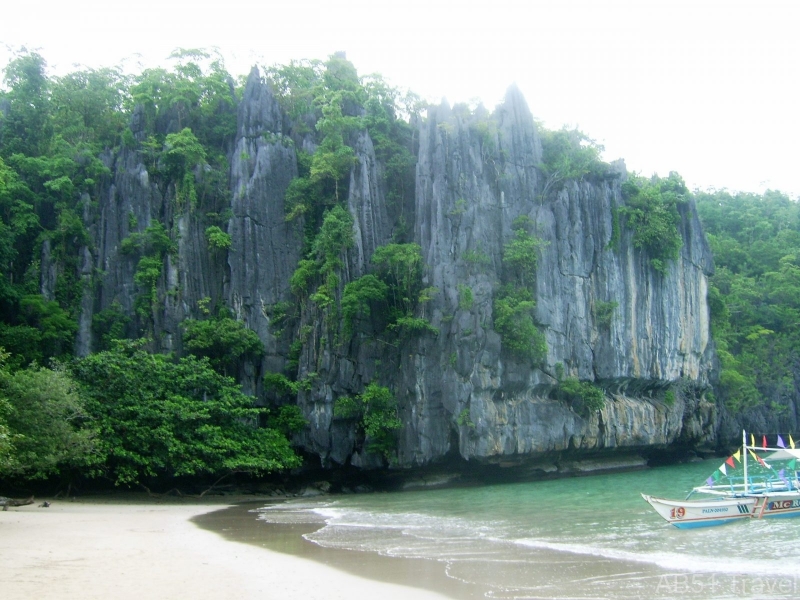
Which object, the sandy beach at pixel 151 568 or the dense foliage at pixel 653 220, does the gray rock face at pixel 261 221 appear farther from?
the sandy beach at pixel 151 568

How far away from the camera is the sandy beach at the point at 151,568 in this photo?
9352 millimetres

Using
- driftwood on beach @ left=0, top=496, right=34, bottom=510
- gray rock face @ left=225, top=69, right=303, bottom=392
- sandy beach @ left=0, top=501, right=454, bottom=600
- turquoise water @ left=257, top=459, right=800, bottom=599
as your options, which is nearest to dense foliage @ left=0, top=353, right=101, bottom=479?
driftwood on beach @ left=0, top=496, right=34, bottom=510

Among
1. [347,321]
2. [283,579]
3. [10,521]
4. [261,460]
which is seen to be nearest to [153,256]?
[347,321]

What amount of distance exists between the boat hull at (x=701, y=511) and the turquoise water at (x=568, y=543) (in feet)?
0.98

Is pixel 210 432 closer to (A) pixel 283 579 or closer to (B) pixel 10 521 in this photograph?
(B) pixel 10 521

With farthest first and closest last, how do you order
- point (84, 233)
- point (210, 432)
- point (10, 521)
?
point (84, 233) < point (210, 432) < point (10, 521)

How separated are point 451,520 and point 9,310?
68.8ft

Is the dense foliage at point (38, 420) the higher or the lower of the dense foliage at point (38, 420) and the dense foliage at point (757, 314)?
the lower

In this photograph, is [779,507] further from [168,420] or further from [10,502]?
[10,502]

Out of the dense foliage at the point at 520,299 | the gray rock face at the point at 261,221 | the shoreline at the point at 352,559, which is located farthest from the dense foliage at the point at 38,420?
the dense foliage at the point at 520,299

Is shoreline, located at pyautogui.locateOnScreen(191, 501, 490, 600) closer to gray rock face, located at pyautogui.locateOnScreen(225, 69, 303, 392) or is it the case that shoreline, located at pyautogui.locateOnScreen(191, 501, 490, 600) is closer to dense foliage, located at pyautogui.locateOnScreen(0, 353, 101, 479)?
dense foliage, located at pyautogui.locateOnScreen(0, 353, 101, 479)

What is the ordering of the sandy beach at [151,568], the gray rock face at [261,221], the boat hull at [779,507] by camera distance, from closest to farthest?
the sandy beach at [151,568], the boat hull at [779,507], the gray rock face at [261,221]

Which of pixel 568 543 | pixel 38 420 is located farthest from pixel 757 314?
pixel 38 420

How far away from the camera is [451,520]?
731 inches
